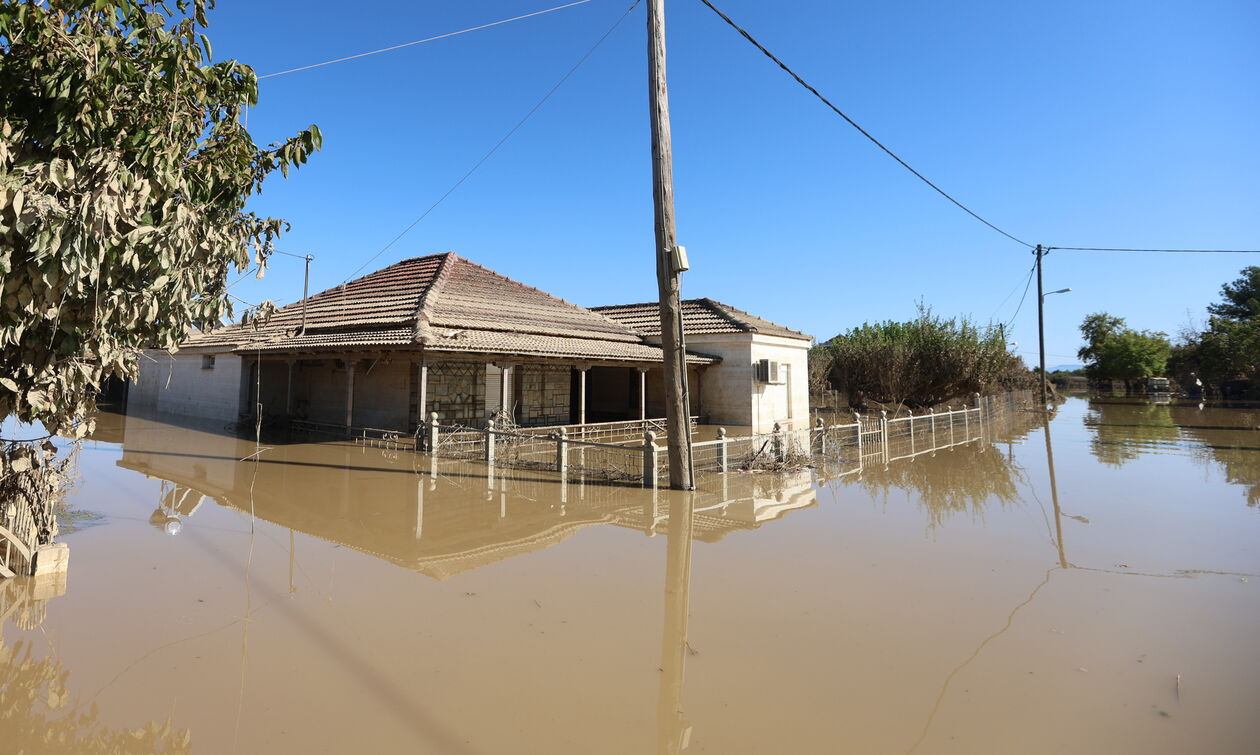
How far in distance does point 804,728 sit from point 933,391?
82.2 feet

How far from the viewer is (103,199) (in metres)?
3.21

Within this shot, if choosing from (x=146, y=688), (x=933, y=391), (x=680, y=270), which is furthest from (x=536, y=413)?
(x=933, y=391)

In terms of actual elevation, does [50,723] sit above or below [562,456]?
below

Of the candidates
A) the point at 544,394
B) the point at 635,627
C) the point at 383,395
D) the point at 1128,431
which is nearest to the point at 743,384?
the point at 544,394

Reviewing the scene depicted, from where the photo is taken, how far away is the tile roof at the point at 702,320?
62.1 feet

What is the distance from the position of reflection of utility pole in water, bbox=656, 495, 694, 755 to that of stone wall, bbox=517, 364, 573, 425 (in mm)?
10427

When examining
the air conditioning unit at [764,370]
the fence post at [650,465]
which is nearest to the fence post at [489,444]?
the fence post at [650,465]

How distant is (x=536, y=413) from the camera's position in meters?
17.2

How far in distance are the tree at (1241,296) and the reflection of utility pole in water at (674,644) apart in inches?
2290

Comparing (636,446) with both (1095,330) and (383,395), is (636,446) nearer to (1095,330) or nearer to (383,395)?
(383,395)

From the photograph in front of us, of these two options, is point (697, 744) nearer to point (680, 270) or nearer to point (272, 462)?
point (680, 270)

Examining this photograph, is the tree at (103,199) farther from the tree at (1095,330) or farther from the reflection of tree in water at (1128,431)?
the tree at (1095,330)

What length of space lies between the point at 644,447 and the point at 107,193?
7.07m

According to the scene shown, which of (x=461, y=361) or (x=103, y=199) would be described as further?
(x=461, y=361)
